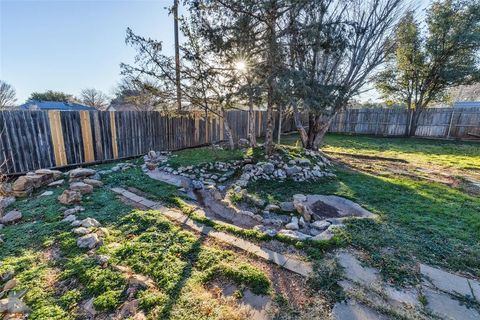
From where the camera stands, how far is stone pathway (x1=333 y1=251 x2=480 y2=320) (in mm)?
1614

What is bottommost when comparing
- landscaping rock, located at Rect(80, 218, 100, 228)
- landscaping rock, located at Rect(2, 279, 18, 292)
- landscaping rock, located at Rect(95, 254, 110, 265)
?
landscaping rock, located at Rect(2, 279, 18, 292)

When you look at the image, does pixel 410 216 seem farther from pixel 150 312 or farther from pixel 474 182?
pixel 150 312

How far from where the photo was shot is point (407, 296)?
1779 mm

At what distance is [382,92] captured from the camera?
43.3 feet

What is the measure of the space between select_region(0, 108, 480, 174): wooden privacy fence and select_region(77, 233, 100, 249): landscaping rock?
2.98m

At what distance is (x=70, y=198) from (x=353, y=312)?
365 cm

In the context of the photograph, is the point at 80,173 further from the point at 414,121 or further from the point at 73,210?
the point at 414,121

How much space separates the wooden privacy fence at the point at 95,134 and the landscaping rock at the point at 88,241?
2.98 meters

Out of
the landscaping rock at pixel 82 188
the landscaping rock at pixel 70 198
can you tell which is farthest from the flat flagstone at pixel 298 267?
the landscaping rock at pixel 82 188

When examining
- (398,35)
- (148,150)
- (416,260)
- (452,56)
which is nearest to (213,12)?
(148,150)

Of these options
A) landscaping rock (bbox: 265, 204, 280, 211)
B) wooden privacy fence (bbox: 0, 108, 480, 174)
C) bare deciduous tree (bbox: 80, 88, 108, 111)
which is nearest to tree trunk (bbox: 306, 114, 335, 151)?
wooden privacy fence (bbox: 0, 108, 480, 174)

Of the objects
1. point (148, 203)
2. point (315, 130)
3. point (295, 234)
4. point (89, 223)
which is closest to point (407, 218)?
point (295, 234)

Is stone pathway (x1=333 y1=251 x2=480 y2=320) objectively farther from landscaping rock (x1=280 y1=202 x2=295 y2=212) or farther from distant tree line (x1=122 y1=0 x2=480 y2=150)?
distant tree line (x1=122 y1=0 x2=480 y2=150)

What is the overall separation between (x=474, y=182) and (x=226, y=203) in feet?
17.3
